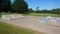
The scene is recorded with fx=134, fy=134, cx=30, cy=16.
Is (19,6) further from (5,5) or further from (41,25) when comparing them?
(41,25)

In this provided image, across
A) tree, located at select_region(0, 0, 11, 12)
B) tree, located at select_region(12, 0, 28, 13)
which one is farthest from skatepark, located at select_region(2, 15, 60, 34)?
tree, located at select_region(12, 0, 28, 13)

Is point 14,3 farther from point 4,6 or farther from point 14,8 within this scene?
point 4,6

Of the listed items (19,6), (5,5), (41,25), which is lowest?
(41,25)

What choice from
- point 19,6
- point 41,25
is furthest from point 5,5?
point 41,25

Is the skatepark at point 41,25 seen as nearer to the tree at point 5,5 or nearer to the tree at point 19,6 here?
the tree at point 5,5

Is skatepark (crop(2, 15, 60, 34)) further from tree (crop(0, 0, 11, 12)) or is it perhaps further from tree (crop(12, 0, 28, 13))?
→ tree (crop(12, 0, 28, 13))

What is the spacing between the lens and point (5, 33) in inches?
311

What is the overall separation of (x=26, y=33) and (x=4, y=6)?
31760mm

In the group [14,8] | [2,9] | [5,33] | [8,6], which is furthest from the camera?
[14,8]

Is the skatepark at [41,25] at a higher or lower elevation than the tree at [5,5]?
lower

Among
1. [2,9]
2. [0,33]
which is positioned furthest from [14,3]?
[0,33]

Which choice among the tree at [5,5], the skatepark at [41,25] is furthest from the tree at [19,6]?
the skatepark at [41,25]

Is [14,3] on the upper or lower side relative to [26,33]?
upper

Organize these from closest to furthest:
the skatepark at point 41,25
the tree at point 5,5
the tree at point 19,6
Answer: the skatepark at point 41,25
the tree at point 5,5
the tree at point 19,6
